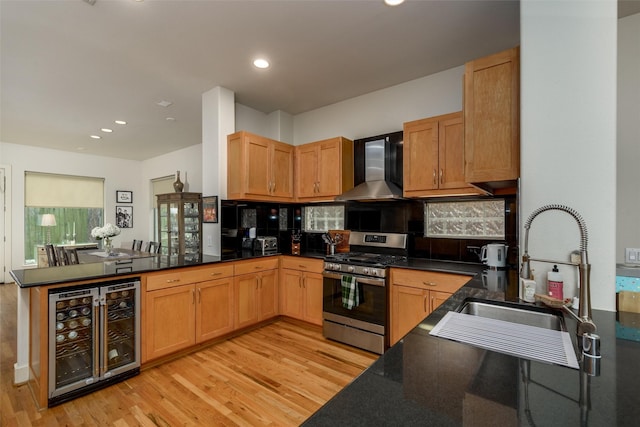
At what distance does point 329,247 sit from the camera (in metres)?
3.67

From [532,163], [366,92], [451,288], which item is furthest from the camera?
[366,92]

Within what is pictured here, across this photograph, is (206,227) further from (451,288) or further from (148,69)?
(451,288)

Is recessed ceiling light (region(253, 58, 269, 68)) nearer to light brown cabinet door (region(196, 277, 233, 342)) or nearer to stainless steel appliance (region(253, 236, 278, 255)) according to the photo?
stainless steel appliance (region(253, 236, 278, 255))

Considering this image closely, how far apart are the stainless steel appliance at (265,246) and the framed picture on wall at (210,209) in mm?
566

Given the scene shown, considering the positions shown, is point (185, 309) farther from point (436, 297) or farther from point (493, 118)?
point (493, 118)

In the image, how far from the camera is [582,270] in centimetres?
116

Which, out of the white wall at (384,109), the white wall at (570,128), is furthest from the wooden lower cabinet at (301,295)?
the white wall at (570,128)

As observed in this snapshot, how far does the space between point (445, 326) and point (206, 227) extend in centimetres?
303

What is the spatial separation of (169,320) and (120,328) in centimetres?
36

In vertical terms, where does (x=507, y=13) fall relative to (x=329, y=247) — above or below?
above

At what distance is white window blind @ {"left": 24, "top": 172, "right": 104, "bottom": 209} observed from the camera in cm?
585

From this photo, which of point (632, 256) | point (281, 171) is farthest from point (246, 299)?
point (632, 256)

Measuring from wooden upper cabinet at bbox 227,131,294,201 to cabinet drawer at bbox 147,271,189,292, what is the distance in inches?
41.4

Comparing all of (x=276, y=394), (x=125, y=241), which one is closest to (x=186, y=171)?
(x=125, y=241)
